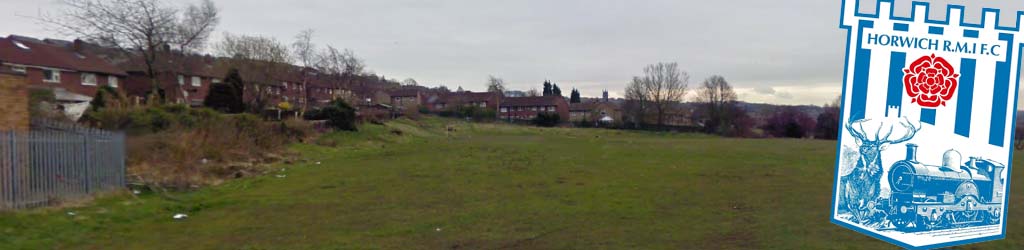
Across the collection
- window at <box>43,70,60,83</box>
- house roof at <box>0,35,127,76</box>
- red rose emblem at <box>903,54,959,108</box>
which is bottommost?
red rose emblem at <box>903,54,959,108</box>

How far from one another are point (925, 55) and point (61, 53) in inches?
2094

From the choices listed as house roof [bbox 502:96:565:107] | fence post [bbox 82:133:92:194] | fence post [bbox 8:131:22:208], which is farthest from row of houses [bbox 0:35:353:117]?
house roof [bbox 502:96:565:107]

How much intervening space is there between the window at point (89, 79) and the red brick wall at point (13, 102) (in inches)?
1520

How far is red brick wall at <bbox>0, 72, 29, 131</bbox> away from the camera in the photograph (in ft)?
34.4

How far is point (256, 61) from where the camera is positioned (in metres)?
46.6

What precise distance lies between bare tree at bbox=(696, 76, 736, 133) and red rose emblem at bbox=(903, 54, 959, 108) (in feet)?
252

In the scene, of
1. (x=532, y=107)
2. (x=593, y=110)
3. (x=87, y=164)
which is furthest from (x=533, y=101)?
(x=87, y=164)

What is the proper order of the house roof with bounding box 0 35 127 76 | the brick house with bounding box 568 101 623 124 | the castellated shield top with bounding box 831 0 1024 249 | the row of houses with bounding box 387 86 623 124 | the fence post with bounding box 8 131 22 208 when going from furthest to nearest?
the brick house with bounding box 568 101 623 124 < the row of houses with bounding box 387 86 623 124 < the house roof with bounding box 0 35 127 76 < the fence post with bounding box 8 131 22 208 < the castellated shield top with bounding box 831 0 1024 249

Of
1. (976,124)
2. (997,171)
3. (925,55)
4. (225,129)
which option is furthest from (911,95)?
(225,129)

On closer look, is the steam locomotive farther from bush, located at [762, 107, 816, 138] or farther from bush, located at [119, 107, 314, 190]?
bush, located at [762, 107, 816, 138]

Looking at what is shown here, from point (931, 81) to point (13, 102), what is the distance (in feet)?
46.0

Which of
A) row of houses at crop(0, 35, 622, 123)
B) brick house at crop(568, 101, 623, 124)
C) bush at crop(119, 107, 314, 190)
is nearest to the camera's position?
bush at crop(119, 107, 314, 190)

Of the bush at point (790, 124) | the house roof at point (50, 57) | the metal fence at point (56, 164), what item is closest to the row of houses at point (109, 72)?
the house roof at point (50, 57)

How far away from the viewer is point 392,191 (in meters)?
13.3
